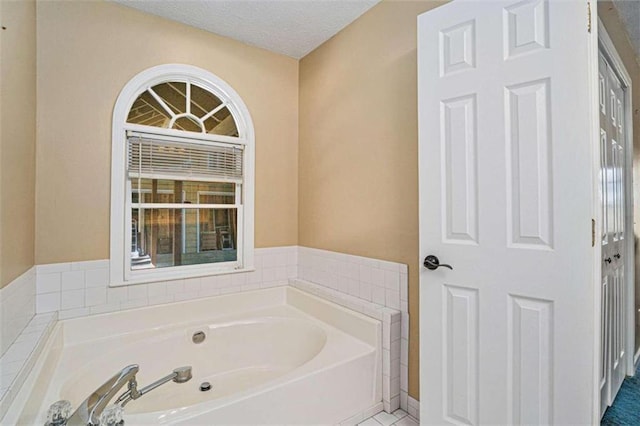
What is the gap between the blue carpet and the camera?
1846mm

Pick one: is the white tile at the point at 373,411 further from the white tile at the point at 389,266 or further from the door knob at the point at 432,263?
the door knob at the point at 432,263

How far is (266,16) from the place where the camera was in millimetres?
2318

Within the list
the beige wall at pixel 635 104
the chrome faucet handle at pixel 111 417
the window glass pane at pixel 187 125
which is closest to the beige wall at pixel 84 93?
the window glass pane at pixel 187 125

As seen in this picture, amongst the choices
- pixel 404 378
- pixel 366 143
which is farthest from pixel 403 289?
pixel 366 143

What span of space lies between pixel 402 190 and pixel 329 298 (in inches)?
38.5

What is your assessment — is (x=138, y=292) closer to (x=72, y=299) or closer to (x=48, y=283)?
(x=72, y=299)

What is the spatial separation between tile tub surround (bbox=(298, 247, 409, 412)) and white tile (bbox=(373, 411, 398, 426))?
0.03 m

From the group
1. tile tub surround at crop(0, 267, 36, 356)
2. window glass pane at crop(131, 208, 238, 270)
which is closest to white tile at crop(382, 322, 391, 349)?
window glass pane at crop(131, 208, 238, 270)

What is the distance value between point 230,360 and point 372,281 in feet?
3.83

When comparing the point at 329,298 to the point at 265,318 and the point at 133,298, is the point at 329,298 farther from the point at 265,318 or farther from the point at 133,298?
the point at 133,298

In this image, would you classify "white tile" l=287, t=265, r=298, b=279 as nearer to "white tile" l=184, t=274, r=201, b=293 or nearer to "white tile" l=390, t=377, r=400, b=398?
"white tile" l=184, t=274, r=201, b=293

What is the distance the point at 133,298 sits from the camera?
7.27 ft

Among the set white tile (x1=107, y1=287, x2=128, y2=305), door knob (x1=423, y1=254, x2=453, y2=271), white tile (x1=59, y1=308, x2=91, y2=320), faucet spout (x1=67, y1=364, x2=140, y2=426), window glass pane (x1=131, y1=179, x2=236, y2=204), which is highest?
window glass pane (x1=131, y1=179, x2=236, y2=204)

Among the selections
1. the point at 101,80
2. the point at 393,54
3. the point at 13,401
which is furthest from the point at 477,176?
the point at 101,80
